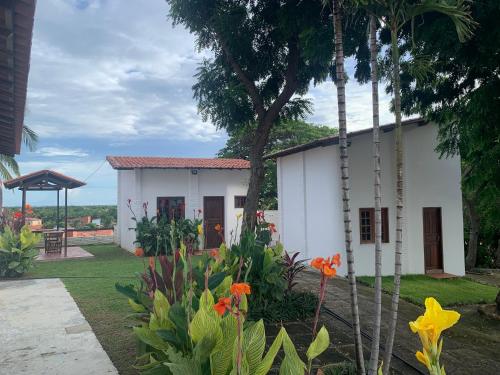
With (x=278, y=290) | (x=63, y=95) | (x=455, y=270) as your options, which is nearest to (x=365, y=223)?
(x=455, y=270)

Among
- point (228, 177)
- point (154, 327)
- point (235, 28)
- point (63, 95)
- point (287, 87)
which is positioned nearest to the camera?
point (154, 327)

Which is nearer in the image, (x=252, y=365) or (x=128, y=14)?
(x=252, y=365)

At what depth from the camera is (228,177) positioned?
634 inches

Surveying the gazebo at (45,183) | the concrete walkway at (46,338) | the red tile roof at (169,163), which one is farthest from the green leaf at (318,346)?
the gazebo at (45,183)

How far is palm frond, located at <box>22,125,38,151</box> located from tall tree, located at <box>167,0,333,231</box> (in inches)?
428

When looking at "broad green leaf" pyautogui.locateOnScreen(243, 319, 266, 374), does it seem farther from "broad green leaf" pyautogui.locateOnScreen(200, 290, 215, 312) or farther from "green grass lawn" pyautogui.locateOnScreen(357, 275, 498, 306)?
"green grass lawn" pyautogui.locateOnScreen(357, 275, 498, 306)

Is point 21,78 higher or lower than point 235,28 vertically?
lower

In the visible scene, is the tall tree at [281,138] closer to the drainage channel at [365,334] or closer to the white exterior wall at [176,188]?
the white exterior wall at [176,188]

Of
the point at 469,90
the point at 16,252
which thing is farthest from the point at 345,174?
the point at 16,252

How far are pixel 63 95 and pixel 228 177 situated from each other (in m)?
6.85

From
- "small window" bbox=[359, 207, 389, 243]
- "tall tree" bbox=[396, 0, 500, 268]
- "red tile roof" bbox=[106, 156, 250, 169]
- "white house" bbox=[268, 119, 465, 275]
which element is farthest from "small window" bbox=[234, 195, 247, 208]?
"tall tree" bbox=[396, 0, 500, 268]

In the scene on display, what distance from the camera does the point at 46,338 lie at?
4930mm

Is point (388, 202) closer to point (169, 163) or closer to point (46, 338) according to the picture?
point (169, 163)

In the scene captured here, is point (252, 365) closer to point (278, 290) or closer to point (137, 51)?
point (278, 290)
